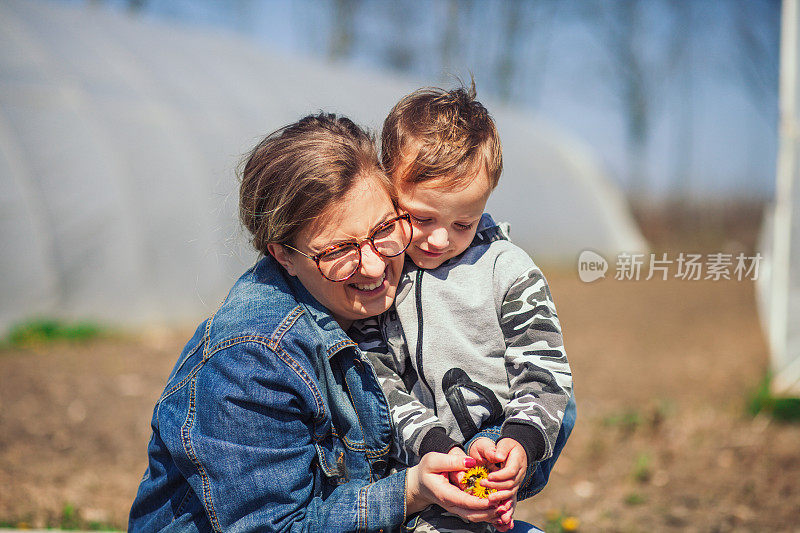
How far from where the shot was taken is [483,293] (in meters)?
1.70

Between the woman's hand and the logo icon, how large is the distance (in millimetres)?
1379

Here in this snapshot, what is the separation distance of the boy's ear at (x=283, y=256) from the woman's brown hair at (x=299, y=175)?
0.02m

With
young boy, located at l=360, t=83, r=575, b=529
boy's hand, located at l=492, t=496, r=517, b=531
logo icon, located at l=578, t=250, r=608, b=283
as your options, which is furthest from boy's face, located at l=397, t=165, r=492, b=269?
logo icon, located at l=578, t=250, r=608, b=283

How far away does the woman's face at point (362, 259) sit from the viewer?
158 centimetres

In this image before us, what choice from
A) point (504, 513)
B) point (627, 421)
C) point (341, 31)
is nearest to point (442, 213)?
point (504, 513)

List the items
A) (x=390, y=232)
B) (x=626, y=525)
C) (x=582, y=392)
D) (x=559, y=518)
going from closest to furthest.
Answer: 1. (x=390, y=232)
2. (x=559, y=518)
3. (x=626, y=525)
4. (x=582, y=392)

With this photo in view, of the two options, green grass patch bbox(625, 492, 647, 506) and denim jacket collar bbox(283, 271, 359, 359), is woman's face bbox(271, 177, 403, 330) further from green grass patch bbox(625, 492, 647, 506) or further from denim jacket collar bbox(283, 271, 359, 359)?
green grass patch bbox(625, 492, 647, 506)

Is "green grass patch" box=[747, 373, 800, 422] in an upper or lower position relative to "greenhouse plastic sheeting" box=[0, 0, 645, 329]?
lower

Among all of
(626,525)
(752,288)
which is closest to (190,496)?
(626,525)

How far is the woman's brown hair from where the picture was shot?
155 cm

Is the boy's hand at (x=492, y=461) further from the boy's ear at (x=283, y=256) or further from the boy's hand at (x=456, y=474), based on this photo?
the boy's ear at (x=283, y=256)

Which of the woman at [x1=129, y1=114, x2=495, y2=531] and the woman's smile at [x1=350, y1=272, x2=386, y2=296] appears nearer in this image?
the woman at [x1=129, y1=114, x2=495, y2=531]

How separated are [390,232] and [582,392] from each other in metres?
4.30

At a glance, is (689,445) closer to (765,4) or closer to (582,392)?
(582,392)
